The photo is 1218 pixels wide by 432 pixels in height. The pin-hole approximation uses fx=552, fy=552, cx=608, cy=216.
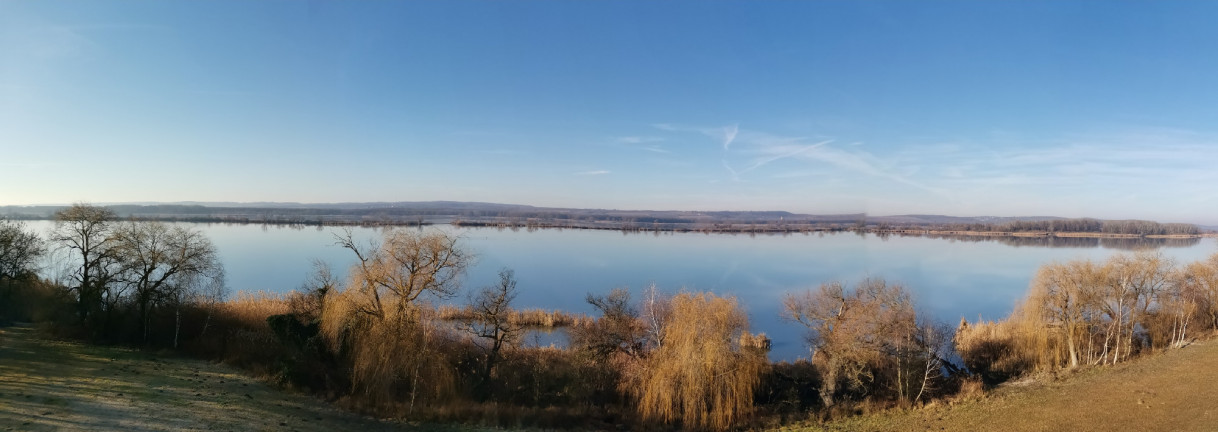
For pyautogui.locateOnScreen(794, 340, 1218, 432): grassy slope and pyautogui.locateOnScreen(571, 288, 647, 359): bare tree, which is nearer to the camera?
pyautogui.locateOnScreen(794, 340, 1218, 432): grassy slope

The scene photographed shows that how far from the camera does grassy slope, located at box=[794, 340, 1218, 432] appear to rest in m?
13.3

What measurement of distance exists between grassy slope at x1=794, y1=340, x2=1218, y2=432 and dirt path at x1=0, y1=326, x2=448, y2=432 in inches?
519

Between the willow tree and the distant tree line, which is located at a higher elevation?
the distant tree line

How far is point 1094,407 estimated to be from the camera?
48.5 feet

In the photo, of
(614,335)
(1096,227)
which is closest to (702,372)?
(614,335)

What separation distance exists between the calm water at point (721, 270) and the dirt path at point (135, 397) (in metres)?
10.5

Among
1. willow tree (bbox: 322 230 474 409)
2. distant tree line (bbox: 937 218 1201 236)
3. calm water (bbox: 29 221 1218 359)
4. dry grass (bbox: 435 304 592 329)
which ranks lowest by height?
dry grass (bbox: 435 304 592 329)

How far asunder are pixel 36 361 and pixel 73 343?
360 cm

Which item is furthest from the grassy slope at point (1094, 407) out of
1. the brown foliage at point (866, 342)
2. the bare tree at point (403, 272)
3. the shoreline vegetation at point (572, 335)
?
the bare tree at point (403, 272)

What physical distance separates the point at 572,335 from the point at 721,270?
29.5m

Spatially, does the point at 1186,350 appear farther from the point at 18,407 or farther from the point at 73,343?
the point at 73,343

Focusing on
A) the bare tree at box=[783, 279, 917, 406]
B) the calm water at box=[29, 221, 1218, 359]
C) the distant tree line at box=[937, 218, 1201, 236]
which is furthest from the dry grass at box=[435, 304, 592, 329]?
the distant tree line at box=[937, 218, 1201, 236]

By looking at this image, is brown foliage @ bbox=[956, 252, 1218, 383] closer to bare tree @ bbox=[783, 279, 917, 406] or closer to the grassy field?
the grassy field

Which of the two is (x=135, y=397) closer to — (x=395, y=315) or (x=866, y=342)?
(x=395, y=315)
